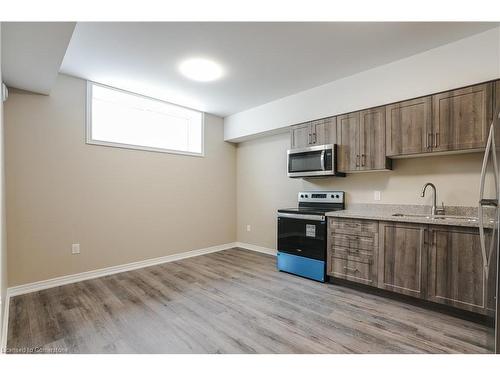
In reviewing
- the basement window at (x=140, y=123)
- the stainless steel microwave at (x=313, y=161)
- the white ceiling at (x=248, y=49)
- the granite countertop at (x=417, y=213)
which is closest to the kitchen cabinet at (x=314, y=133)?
the stainless steel microwave at (x=313, y=161)

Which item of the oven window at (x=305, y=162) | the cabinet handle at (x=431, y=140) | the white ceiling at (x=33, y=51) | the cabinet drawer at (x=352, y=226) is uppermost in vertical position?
the white ceiling at (x=33, y=51)

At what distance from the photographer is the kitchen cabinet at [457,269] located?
79.0 inches

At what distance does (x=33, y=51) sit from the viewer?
6.57 ft

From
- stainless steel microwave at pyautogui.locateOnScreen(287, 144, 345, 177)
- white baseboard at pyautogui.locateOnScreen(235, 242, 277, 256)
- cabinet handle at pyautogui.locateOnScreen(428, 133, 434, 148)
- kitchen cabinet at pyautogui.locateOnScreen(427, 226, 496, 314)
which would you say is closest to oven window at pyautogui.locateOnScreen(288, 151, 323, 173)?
stainless steel microwave at pyautogui.locateOnScreen(287, 144, 345, 177)

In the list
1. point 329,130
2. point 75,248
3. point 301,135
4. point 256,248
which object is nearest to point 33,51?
point 75,248

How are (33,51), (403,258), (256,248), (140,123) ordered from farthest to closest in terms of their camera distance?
(256,248), (140,123), (403,258), (33,51)

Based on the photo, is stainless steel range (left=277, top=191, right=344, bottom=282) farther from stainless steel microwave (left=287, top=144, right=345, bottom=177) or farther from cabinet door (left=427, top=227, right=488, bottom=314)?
cabinet door (left=427, top=227, right=488, bottom=314)

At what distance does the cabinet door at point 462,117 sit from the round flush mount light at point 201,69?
2.33 meters

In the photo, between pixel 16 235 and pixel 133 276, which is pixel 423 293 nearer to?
pixel 133 276

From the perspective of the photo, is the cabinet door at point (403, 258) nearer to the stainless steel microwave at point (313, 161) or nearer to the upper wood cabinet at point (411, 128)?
the upper wood cabinet at point (411, 128)

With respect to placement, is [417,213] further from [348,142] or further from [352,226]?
[348,142]

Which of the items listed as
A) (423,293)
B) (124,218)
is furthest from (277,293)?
(124,218)

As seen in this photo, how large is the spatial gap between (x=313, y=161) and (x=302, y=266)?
140 cm

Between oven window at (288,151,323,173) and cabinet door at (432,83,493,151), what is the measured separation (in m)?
1.25
